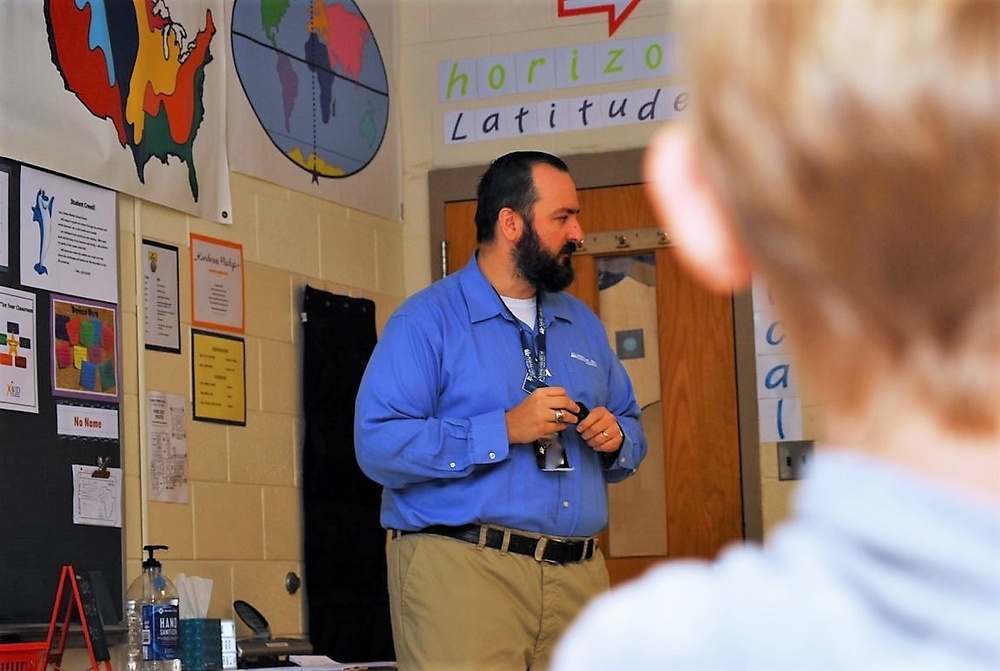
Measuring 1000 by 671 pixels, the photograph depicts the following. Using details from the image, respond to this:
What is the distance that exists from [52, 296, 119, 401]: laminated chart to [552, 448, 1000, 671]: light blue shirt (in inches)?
130

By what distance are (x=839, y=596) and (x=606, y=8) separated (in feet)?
15.7

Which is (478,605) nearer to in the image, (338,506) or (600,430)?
(600,430)

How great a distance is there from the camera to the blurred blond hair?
0.42 metres

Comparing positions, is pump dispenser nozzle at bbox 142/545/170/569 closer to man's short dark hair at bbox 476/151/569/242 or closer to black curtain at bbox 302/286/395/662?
black curtain at bbox 302/286/395/662

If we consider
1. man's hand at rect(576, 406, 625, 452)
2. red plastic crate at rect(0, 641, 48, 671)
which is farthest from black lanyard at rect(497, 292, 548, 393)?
red plastic crate at rect(0, 641, 48, 671)

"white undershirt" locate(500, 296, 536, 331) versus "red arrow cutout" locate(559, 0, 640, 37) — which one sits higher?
"red arrow cutout" locate(559, 0, 640, 37)

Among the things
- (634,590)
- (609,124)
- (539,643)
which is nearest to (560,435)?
(539,643)

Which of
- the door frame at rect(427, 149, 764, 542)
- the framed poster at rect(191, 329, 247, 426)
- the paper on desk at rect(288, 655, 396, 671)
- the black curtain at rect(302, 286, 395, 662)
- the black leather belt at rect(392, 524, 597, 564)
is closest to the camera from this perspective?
the black leather belt at rect(392, 524, 597, 564)

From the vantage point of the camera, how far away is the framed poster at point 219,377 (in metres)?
4.10

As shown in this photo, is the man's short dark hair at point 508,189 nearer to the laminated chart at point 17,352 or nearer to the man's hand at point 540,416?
the man's hand at point 540,416

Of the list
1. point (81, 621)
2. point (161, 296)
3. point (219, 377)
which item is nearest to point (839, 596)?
point (81, 621)

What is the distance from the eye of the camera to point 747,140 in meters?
0.45

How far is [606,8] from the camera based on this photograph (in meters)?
5.06

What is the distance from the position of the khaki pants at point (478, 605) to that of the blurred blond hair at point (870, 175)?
117 inches
